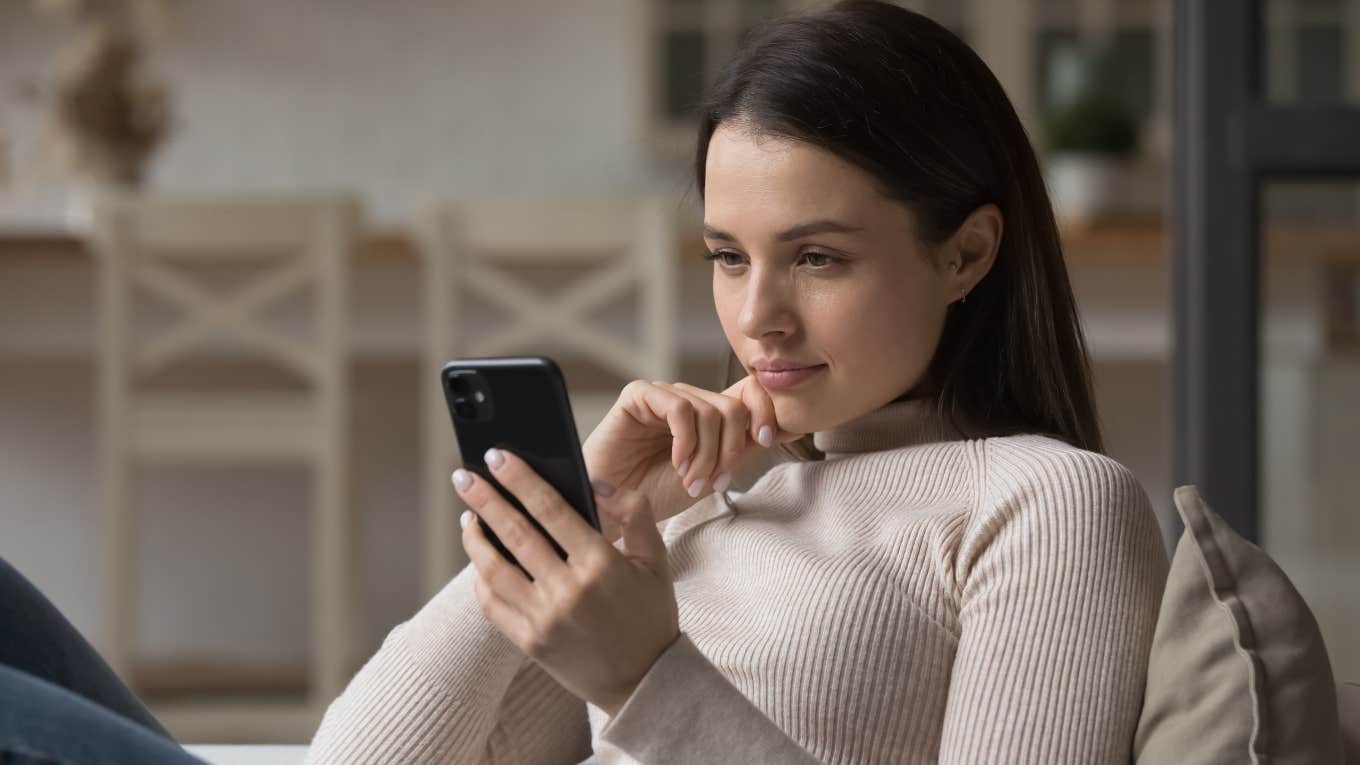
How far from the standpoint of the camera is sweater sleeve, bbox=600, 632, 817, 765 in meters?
0.72

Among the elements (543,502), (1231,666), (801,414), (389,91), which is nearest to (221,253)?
(389,91)

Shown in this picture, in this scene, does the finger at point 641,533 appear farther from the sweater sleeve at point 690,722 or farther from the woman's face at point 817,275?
the woman's face at point 817,275

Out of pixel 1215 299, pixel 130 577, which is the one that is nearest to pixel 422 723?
pixel 1215 299

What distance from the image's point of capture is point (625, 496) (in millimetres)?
734

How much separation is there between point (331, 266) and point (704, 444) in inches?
73.2

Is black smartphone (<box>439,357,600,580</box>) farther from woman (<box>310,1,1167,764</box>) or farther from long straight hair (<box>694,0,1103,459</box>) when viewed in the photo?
long straight hair (<box>694,0,1103,459</box>)

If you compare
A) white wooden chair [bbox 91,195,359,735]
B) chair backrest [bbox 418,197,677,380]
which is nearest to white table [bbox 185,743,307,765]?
chair backrest [bbox 418,197,677,380]

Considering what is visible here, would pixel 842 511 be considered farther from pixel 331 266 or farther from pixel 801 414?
pixel 331 266

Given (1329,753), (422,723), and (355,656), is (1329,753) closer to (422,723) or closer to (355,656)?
(422,723)

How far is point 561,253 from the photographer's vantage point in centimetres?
263

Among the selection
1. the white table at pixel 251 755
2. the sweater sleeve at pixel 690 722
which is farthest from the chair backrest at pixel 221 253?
the sweater sleeve at pixel 690 722

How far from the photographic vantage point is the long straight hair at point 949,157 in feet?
2.84

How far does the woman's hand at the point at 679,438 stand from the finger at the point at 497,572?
0.45 feet

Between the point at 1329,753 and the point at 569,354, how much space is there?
8.25 feet
